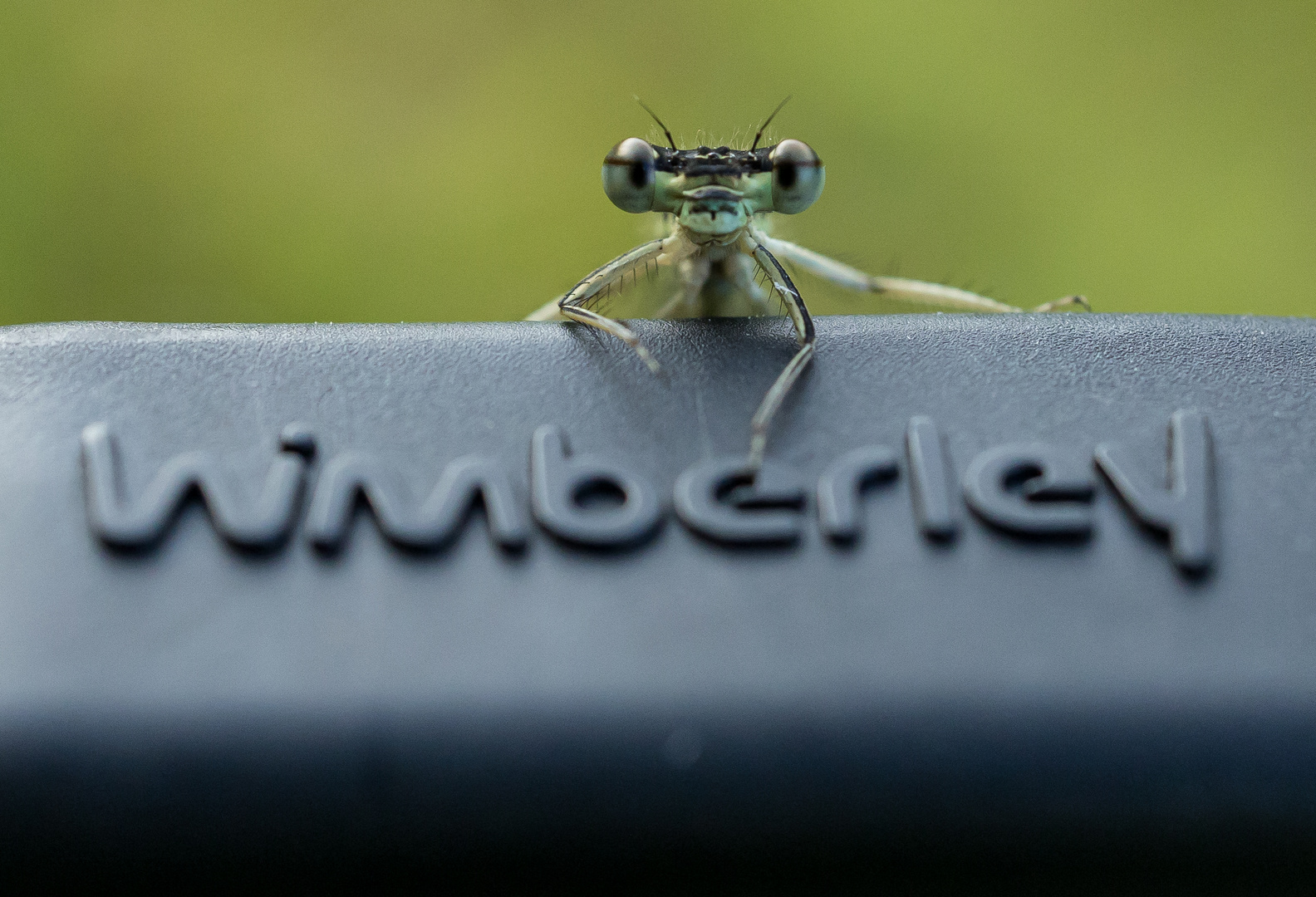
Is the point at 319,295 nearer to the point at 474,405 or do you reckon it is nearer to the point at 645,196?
the point at 645,196

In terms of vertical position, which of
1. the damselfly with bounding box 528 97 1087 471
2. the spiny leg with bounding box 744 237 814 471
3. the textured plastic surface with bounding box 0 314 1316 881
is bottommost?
the textured plastic surface with bounding box 0 314 1316 881

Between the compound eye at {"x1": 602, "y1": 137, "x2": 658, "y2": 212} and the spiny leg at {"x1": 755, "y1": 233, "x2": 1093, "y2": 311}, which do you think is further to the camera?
the spiny leg at {"x1": 755, "y1": 233, "x2": 1093, "y2": 311}

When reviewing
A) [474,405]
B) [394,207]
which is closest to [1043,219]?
[394,207]

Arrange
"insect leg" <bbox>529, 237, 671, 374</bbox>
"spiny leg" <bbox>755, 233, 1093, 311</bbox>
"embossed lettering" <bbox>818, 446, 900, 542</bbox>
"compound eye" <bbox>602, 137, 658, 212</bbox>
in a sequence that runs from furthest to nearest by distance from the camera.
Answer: "spiny leg" <bbox>755, 233, 1093, 311</bbox>
"compound eye" <bbox>602, 137, 658, 212</bbox>
"insect leg" <bbox>529, 237, 671, 374</bbox>
"embossed lettering" <bbox>818, 446, 900, 542</bbox>

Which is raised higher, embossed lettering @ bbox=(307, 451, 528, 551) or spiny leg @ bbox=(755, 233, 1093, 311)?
spiny leg @ bbox=(755, 233, 1093, 311)

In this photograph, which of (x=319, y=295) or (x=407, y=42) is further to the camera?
(x=407, y=42)

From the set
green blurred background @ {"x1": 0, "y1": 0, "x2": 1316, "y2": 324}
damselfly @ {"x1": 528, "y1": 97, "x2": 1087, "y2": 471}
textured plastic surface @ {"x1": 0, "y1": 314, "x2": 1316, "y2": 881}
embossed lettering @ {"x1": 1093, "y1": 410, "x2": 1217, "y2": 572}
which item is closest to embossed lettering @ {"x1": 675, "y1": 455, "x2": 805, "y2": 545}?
textured plastic surface @ {"x1": 0, "y1": 314, "x2": 1316, "y2": 881}

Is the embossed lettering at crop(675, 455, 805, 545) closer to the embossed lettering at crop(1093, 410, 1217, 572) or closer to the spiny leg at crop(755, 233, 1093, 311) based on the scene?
the embossed lettering at crop(1093, 410, 1217, 572)

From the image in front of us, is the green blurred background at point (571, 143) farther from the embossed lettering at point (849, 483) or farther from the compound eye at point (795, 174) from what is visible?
the embossed lettering at point (849, 483)
